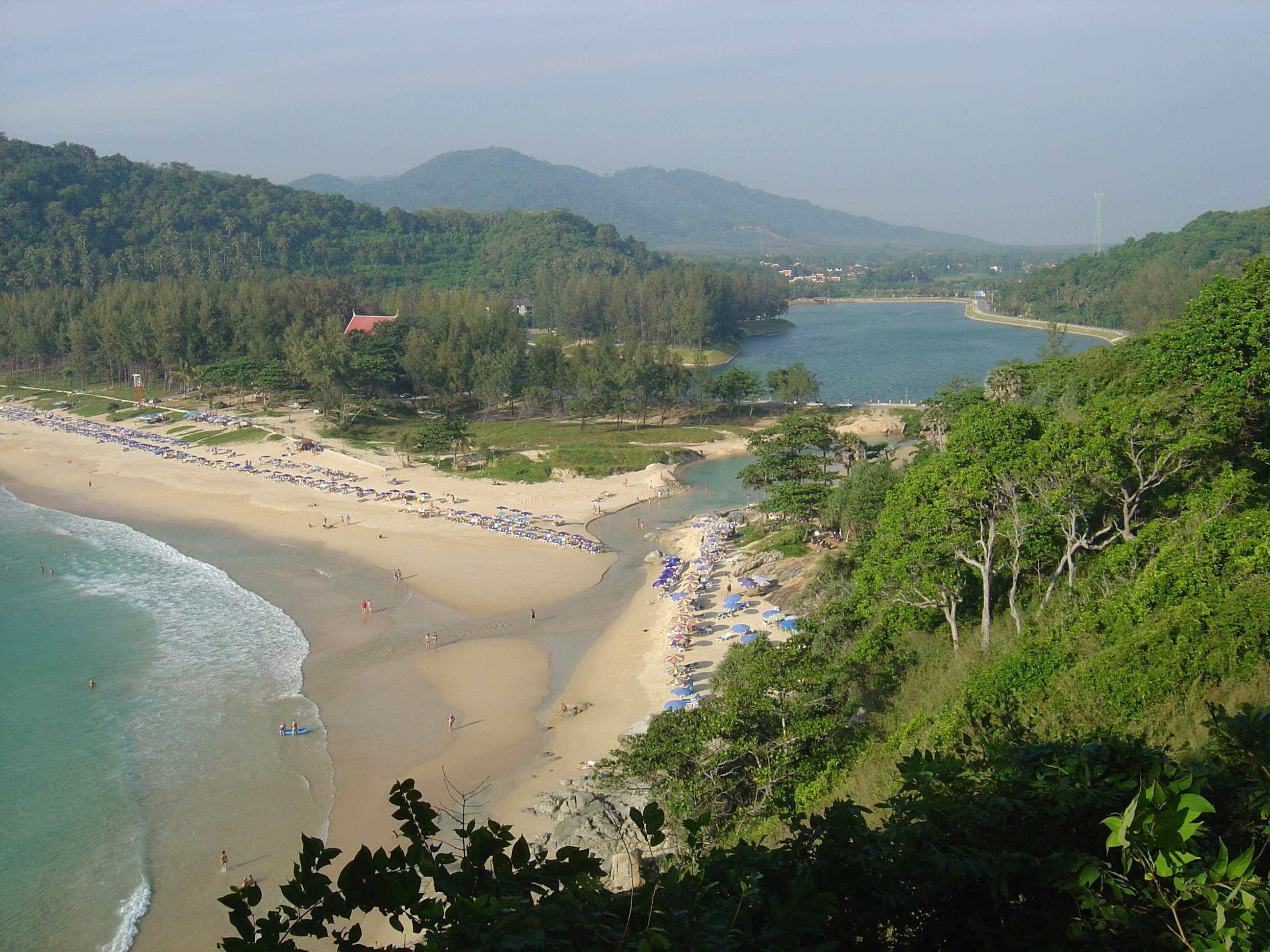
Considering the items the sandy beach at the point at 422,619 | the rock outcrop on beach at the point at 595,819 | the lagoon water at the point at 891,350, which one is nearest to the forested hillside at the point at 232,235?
the lagoon water at the point at 891,350

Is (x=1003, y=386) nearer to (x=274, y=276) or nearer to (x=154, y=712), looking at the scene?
(x=154, y=712)

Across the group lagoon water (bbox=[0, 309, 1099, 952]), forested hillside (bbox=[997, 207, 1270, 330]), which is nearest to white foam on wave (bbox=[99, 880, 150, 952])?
lagoon water (bbox=[0, 309, 1099, 952])

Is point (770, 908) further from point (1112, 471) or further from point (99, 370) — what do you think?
point (99, 370)

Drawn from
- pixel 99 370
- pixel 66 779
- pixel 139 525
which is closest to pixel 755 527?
pixel 66 779

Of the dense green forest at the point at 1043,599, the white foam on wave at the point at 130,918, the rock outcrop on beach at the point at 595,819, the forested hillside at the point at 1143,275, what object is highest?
the forested hillside at the point at 1143,275

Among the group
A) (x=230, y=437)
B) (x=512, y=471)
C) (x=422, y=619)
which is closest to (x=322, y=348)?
(x=230, y=437)

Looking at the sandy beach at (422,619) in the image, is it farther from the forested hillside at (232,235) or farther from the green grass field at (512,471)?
the forested hillside at (232,235)
